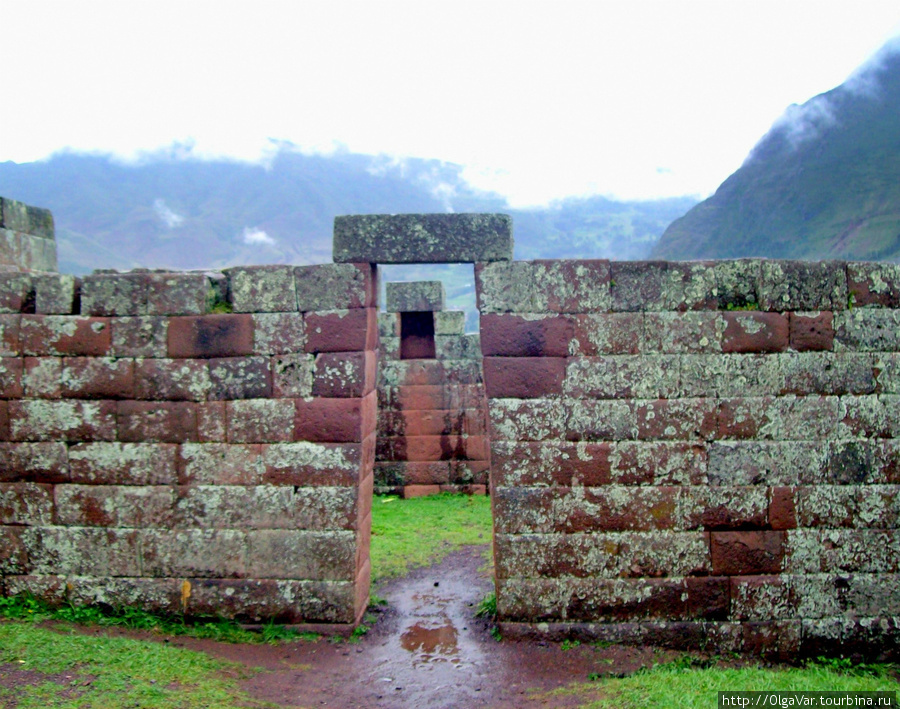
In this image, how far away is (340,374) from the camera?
686cm

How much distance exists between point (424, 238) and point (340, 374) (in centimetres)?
170

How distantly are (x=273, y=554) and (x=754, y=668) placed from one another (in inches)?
191

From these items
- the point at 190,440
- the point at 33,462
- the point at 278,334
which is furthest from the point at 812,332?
the point at 33,462

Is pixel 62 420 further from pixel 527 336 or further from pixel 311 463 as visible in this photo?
pixel 527 336

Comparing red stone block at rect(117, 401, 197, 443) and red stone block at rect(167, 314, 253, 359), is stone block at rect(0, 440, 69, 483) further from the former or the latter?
red stone block at rect(167, 314, 253, 359)

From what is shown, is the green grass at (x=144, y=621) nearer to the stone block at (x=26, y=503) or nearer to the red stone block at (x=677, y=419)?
the stone block at (x=26, y=503)

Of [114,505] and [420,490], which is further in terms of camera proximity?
[420,490]

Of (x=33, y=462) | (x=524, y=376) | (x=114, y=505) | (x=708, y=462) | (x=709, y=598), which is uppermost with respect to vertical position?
(x=524, y=376)

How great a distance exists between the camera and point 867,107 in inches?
2110

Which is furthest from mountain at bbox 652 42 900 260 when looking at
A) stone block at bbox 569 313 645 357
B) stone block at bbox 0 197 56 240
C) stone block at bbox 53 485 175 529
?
Result: stone block at bbox 53 485 175 529

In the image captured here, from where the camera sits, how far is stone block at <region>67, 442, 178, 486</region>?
6.93 meters

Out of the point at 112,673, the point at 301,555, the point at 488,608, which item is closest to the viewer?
the point at 112,673

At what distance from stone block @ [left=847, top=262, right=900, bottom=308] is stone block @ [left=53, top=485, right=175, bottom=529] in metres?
7.36

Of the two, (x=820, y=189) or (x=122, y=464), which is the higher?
(x=820, y=189)
